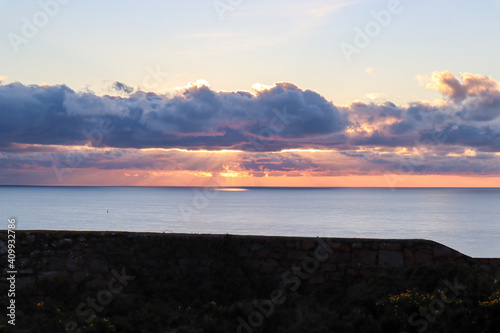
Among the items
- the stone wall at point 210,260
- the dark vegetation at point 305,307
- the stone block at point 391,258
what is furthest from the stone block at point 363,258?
the dark vegetation at point 305,307

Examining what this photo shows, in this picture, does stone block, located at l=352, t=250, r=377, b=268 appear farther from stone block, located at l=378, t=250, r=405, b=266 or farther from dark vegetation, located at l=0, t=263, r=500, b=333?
dark vegetation, located at l=0, t=263, r=500, b=333

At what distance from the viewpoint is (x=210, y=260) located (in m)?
10.1

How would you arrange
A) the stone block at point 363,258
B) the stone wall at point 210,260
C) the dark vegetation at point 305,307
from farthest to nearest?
the stone block at point 363,258
the stone wall at point 210,260
the dark vegetation at point 305,307

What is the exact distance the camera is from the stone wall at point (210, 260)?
9883mm

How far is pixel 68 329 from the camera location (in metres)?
8.01

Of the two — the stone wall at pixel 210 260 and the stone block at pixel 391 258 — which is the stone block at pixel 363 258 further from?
the stone block at pixel 391 258

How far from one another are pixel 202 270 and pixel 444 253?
202 inches

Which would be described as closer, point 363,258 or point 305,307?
point 305,307

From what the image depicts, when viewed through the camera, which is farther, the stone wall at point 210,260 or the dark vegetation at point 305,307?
the stone wall at point 210,260

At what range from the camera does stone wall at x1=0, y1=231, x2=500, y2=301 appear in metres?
9.88

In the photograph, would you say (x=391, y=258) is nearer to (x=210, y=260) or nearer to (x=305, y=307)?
(x=305, y=307)

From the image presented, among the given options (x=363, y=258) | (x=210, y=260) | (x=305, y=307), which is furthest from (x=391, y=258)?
(x=210, y=260)

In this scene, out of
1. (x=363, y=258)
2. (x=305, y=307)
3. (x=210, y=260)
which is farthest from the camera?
(x=363, y=258)

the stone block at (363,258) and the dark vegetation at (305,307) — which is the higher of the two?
the stone block at (363,258)
